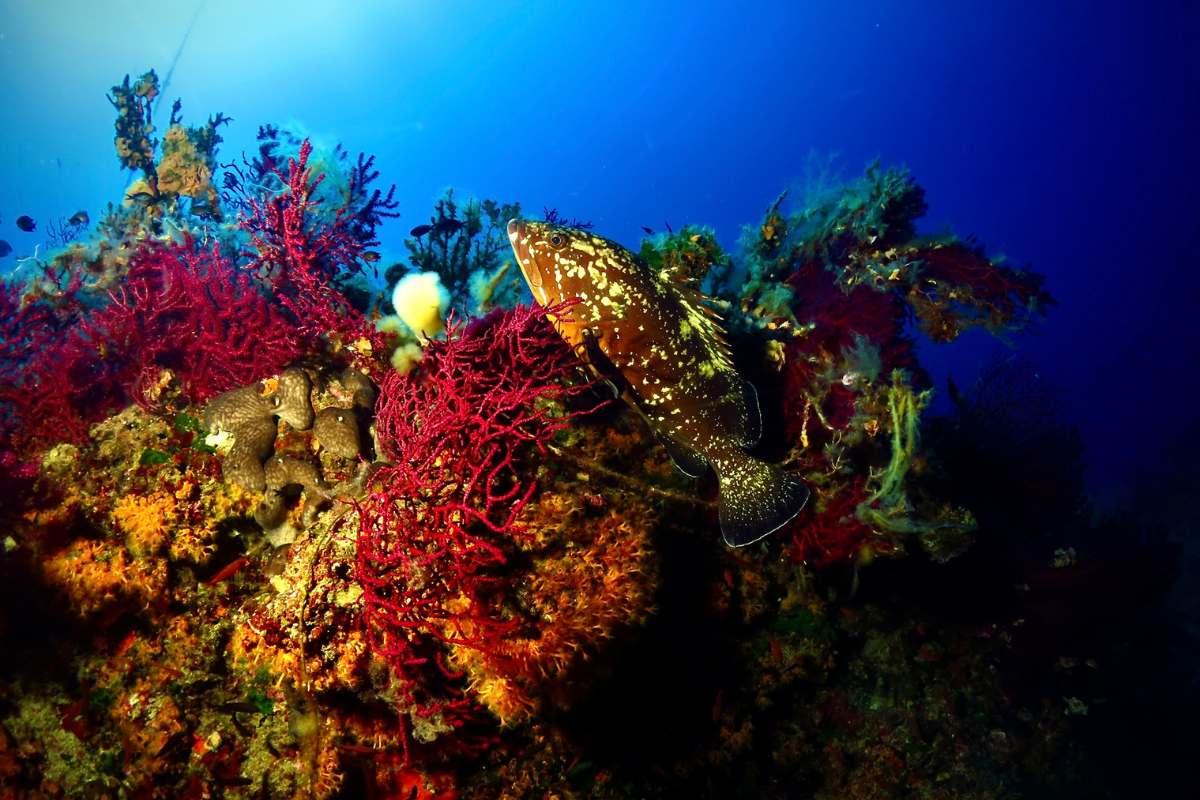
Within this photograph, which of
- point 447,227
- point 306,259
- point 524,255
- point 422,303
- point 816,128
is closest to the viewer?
point 422,303

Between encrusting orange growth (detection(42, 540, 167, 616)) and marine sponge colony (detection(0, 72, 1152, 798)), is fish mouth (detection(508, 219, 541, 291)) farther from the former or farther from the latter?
encrusting orange growth (detection(42, 540, 167, 616))

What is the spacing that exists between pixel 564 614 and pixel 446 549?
77 centimetres

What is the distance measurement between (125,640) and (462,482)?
2.48 meters

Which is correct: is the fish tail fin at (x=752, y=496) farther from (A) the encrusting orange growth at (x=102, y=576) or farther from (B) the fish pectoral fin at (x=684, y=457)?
(A) the encrusting orange growth at (x=102, y=576)

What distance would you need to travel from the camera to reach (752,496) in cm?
399

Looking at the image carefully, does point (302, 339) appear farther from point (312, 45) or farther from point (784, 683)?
point (312, 45)

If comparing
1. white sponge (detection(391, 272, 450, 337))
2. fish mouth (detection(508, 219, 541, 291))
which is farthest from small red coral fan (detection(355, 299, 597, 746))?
fish mouth (detection(508, 219, 541, 291))

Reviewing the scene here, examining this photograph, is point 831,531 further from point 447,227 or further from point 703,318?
point 447,227

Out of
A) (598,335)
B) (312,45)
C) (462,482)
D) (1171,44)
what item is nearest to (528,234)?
(598,335)

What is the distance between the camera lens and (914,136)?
112 meters

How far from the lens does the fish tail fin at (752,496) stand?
386 centimetres

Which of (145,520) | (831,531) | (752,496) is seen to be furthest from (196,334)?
(831,531)

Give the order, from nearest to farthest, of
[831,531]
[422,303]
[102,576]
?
[102,576] < [422,303] < [831,531]

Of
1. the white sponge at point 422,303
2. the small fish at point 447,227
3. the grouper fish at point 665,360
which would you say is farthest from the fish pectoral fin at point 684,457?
the small fish at point 447,227
